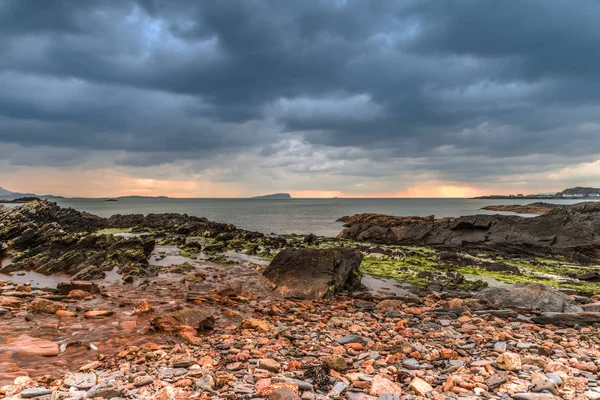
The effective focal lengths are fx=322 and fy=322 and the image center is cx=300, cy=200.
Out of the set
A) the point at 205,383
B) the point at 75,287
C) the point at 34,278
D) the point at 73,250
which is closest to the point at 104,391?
the point at 205,383

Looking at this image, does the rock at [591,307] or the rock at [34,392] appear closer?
the rock at [34,392]

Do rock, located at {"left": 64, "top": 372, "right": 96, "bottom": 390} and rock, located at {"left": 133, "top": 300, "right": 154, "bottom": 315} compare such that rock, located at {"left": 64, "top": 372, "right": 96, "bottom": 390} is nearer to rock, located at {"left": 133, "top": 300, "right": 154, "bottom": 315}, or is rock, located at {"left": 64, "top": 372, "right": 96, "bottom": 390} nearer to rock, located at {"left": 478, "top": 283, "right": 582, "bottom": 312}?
rock, located at {"left": 133, "top": 300, "right": 154, "bottom": 315}

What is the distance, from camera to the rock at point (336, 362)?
6.59m

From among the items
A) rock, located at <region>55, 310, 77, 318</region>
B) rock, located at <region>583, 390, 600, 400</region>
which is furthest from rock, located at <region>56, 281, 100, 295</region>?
rock, located at <region>583, 390, 600, 400</region>

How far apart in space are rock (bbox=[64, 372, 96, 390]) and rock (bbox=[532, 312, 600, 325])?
12610 millimetres

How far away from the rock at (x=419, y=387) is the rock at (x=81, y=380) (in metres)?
5.74

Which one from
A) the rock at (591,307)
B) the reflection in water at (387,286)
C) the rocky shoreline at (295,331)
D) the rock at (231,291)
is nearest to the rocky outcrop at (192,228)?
the rocky shoreline at (295,331)

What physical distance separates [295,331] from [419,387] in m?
4.34

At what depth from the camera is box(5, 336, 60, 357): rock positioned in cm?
742

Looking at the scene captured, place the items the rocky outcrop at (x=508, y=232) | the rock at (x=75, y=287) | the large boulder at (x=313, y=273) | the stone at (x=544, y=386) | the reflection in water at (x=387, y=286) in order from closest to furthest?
1. the stone at (x=544, y=386)
2. the rock at (x=75, y=287)
3. the large boulder at (x=313, y=273)
4. the reflection in water at (x=387, y=286)
5. the rocky outcrop at (x=508, y=232)

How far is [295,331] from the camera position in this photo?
9297 millimetres

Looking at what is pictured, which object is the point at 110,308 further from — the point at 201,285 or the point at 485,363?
the point at 485,363

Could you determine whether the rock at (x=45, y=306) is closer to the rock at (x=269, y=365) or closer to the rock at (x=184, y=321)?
the rock at (x=184, y=321)

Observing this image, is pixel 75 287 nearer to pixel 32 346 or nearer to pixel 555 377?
pixel 32 346
